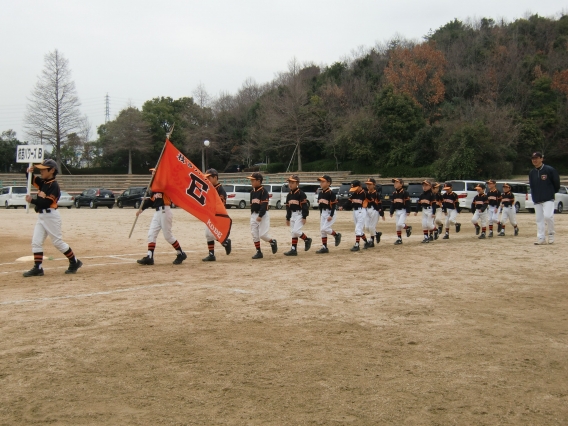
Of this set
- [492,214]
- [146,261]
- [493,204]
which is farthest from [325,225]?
[493,204]

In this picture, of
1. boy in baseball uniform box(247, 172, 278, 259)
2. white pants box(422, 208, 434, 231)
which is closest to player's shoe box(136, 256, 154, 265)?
boy in baseball uniform box(247, 172, 278, 259)

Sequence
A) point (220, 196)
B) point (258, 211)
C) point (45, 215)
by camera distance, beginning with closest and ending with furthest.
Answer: point (45, 215) → point (220, 196) → point (258, 211)

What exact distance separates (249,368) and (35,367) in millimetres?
1863

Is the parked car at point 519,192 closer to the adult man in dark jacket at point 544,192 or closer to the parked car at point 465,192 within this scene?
the parked car at point 465,192

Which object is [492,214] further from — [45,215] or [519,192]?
[519,192]

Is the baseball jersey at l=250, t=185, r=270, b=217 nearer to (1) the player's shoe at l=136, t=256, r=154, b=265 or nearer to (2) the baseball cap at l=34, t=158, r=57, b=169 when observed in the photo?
(1) the player's shoe at l=136, t=256, r=154, b=265

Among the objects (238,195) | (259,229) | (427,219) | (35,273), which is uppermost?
(238,195)

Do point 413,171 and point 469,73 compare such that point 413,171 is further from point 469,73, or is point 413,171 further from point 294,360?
point 294,360

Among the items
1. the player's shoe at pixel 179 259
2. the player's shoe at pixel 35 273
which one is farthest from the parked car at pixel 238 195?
the player's shoe at pixel 35 273

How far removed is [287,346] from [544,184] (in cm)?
1130

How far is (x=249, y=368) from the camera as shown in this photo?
16.7 ft

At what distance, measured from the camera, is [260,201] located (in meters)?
13.3

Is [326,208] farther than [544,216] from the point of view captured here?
No

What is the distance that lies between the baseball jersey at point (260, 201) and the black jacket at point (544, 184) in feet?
23.2
